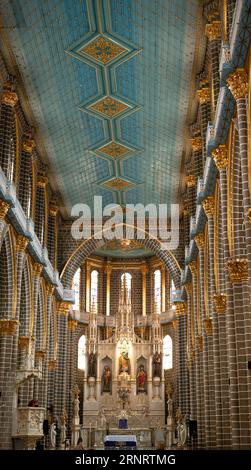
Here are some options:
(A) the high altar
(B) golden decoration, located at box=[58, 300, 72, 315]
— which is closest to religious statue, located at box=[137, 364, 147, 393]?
(A) the high altar

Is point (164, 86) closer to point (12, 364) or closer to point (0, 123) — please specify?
point (0, 123)

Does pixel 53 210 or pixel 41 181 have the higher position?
pixel 41 181

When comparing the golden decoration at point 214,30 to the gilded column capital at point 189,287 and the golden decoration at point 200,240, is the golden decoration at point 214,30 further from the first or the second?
the gilded column capital at point 189,287

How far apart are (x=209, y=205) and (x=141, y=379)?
22.5 meters

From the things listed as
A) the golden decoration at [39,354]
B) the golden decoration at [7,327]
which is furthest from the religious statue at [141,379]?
the golden decoration at [7,327]

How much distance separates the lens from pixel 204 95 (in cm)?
2430

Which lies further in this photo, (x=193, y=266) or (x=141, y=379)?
(x=141, y=379)

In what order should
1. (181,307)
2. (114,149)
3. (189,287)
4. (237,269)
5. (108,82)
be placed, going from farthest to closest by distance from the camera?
(181,307)
(189,287)
(114,149)
(108,82)
(237,269)

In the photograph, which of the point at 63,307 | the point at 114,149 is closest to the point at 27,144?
the point at 114,149

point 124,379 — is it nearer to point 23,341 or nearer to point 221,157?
point 23,341

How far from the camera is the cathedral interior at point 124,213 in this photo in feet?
60.4

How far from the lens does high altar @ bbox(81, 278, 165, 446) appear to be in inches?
1554

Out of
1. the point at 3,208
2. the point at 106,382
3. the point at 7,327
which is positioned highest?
the point at 3,208

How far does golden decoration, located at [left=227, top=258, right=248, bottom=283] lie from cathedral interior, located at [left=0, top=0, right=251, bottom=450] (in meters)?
0.04
